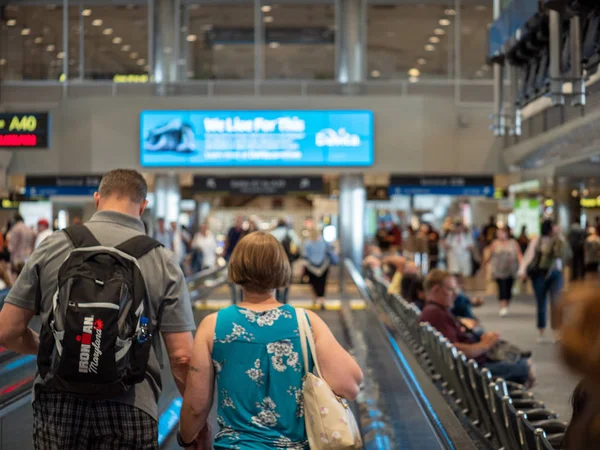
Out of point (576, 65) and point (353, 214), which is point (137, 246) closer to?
point (576, 65)

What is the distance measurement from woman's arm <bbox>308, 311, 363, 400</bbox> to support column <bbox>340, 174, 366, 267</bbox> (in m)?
21.4

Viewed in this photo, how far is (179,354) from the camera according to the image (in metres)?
3.42

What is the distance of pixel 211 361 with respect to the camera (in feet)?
10.4

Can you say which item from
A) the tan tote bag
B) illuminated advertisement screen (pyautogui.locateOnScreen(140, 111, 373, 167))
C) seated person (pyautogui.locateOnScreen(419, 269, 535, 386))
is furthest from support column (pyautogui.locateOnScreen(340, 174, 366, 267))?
the tan tote bag

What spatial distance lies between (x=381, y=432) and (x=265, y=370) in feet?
7.09

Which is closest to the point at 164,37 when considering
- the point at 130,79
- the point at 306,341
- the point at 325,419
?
the point at 130,79

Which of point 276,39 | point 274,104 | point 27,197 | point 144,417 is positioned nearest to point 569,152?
point 274,104

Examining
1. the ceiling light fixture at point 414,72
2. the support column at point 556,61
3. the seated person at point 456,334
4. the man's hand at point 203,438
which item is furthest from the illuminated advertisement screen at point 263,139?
the man's hand at point 203,438

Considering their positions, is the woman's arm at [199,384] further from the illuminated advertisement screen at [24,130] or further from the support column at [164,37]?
the support column at [164,37]

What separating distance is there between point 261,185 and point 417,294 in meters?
11.7

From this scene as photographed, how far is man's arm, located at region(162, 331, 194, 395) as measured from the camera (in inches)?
134

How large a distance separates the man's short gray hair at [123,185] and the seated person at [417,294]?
8822 millimetres

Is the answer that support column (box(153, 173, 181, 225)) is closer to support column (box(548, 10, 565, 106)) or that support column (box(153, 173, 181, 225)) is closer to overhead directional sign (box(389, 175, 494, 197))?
overhead directional sign (box(389, 175, 494, 197))

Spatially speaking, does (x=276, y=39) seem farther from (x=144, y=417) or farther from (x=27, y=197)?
(x=144, y=417)
